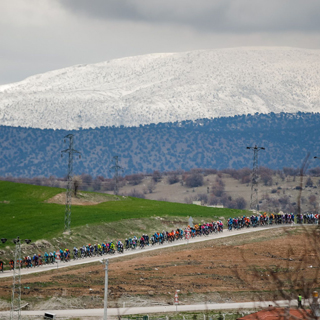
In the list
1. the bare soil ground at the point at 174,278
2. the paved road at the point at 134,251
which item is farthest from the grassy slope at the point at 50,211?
the bare soil ground at the point at 174,278

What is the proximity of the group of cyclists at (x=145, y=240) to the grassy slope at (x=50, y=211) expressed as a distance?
6210 millimetres

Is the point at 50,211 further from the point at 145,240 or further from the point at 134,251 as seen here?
the point at 134,251

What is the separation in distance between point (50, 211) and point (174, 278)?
39.8 meters

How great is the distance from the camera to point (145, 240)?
3568 inches

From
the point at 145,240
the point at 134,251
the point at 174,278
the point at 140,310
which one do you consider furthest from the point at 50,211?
the point at 140,310

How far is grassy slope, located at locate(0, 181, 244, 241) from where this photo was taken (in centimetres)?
9444

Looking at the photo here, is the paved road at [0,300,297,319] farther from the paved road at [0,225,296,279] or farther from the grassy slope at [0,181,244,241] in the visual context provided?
the grassy slope at [0,181,244,241]

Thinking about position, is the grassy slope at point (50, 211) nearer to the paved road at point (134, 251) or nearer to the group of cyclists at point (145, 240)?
the group of cyclists at point (145, 240)

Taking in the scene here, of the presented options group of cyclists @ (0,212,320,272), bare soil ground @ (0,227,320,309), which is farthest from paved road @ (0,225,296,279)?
bare soil ground @ (0,227,320,309)

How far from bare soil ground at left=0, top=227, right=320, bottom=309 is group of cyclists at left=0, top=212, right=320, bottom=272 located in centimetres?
397

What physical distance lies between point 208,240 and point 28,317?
133 ft

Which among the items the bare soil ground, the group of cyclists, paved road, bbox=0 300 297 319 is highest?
the group of cyclists

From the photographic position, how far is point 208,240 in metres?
93.2

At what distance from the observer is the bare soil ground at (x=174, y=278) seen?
61.9 metres
